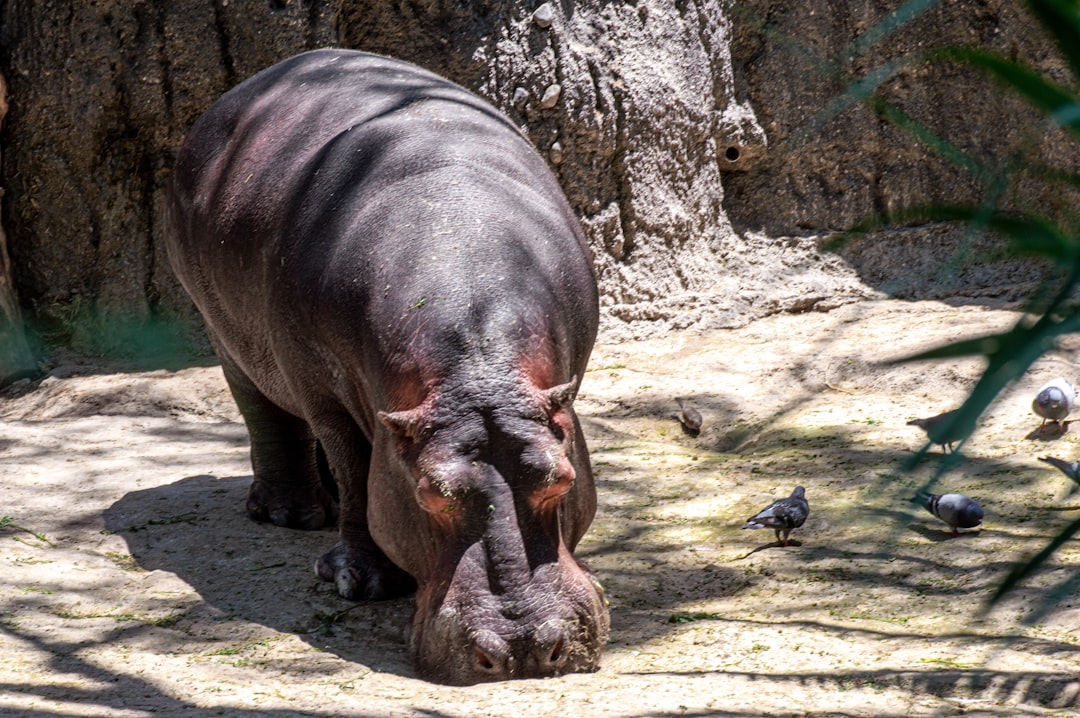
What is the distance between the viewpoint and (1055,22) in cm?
129

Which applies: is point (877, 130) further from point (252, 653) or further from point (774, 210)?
point (252, 653)

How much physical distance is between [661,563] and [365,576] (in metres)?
1.17

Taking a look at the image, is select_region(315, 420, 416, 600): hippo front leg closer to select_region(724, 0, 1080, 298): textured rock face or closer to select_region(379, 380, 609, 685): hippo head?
select_region(379, 380, 609, 685): hippo head

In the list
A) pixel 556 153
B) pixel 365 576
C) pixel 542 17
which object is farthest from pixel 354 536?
pixel 542 17

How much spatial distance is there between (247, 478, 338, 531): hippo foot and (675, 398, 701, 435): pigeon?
7.37 feet

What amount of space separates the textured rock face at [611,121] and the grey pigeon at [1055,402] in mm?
3048

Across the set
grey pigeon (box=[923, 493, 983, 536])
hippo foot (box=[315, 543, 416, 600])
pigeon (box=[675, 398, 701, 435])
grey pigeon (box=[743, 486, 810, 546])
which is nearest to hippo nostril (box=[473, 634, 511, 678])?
hippo foot (box=[315, 543, 416, 600])

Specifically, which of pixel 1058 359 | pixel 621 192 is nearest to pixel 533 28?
pixel 621 192

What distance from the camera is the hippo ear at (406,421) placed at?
3.79m

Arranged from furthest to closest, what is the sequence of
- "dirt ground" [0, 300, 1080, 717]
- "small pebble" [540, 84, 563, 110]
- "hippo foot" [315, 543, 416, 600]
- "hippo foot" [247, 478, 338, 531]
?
1. "small pebble" [540, 84, 563, 110]
2. "hippo foot" [247, 478, 338, 531]
3. "hippo foot" [315, 543, 416, 600]
4. "dirt ground" [0, 300, 1080, 717]

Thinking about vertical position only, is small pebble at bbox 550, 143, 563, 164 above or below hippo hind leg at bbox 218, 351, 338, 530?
above

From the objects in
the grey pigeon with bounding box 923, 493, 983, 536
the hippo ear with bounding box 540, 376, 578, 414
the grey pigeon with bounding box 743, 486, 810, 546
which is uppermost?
the hippo ear with bounding box 540, 376, 578, 414

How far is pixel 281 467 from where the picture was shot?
5.72 metres

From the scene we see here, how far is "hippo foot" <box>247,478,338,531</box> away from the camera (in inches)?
221
